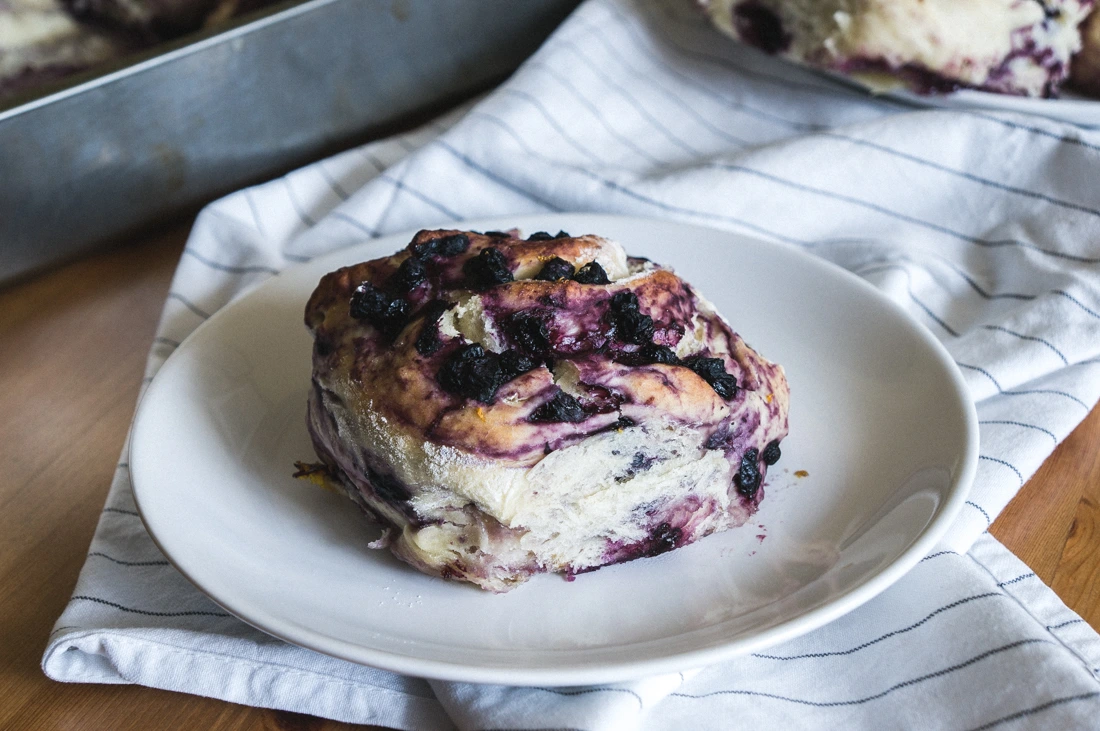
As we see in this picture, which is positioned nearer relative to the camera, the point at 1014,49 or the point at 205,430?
the point at 205,430

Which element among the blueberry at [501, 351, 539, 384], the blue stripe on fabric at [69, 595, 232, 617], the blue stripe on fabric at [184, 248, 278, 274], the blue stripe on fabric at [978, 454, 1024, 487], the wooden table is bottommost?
the wooden table

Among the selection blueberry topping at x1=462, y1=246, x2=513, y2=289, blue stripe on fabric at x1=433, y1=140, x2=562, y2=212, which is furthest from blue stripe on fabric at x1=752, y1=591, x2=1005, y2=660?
blue stripe on fabric at x1=433, y1=140, x2=562, y2=212

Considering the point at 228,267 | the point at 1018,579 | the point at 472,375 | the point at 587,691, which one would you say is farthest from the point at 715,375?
the point at 228,267

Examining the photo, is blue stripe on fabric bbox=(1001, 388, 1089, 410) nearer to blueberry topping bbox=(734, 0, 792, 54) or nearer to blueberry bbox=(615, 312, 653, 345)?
blueberry bbox=(615, 312, 653, 345)

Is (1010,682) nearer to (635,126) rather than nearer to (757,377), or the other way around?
(757,377)

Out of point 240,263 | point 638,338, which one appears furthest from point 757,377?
point 240,263

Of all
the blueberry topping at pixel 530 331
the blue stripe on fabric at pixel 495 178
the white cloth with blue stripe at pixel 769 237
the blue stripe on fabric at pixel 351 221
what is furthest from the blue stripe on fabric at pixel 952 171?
the blueberry topping at pixel 530 331
